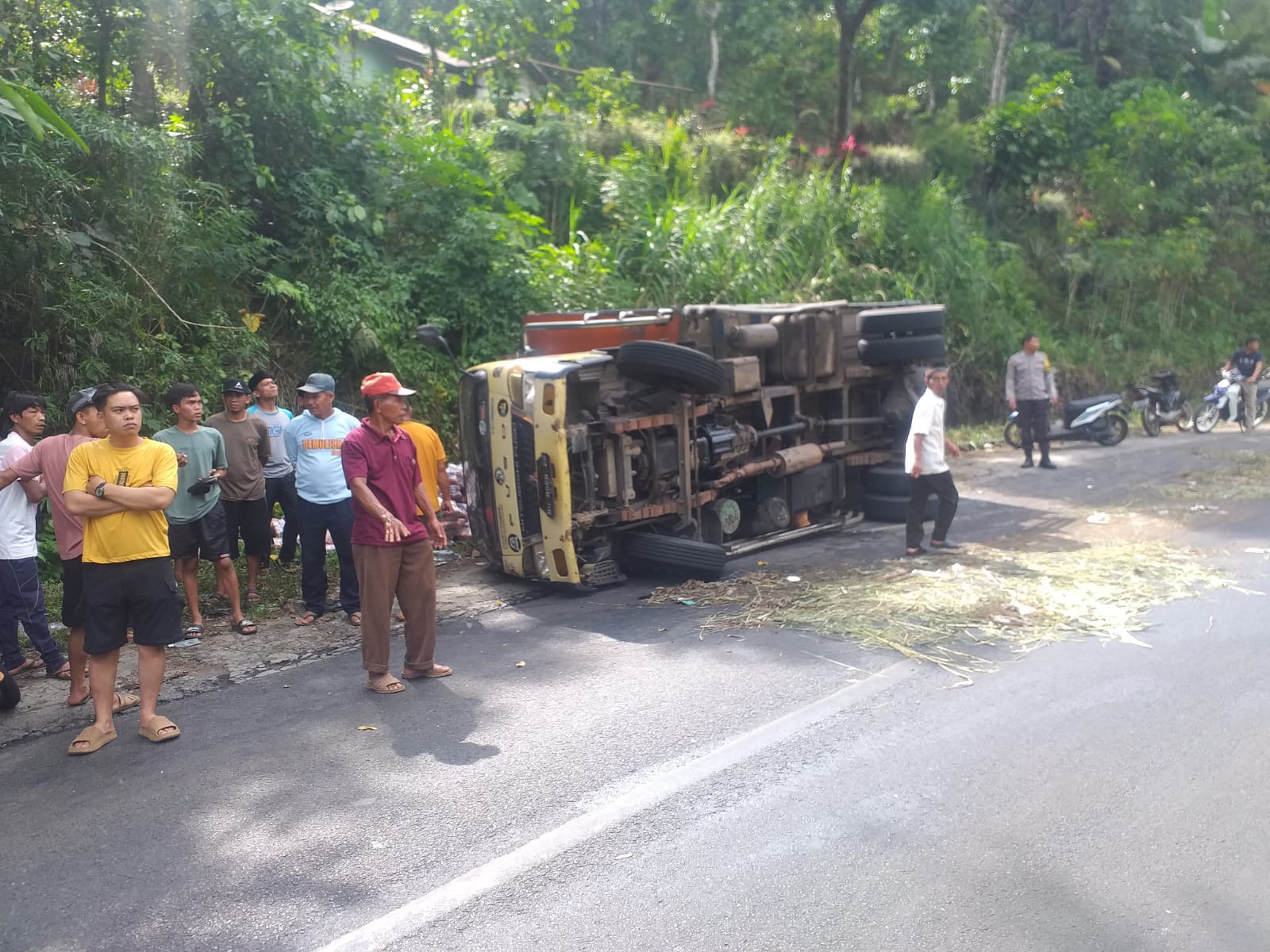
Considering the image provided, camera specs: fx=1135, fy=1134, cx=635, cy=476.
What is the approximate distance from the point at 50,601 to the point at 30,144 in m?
3.57

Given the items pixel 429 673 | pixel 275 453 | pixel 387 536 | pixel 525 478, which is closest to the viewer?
pixel 387 536

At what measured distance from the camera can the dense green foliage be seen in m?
10.2

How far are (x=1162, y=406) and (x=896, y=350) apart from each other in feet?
33.8

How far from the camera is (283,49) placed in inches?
481

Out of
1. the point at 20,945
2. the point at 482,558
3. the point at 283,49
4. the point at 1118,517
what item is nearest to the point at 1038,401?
the point at 1118,517

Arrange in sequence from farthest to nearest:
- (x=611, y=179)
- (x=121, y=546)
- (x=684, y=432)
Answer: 1. (x=611, y=179)
2. (x=684, y=432)
3. (x=121, y=546)

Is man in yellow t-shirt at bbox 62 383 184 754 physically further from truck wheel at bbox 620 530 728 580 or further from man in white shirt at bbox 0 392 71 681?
truck wheel at bbox 620 530 728 580

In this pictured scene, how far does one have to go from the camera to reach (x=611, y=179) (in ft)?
56.7

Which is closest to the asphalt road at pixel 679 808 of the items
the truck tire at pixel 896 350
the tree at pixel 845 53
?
the truck tire at pixel 896 350

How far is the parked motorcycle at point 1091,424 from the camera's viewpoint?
16844mm

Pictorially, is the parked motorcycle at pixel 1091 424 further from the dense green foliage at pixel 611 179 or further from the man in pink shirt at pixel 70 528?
the man in pink shirt at pixel 70 528

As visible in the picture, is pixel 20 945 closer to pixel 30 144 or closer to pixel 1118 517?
pixel 30 144

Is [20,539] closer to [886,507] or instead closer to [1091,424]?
[886,507]

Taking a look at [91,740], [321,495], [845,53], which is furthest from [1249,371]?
[91,740]
